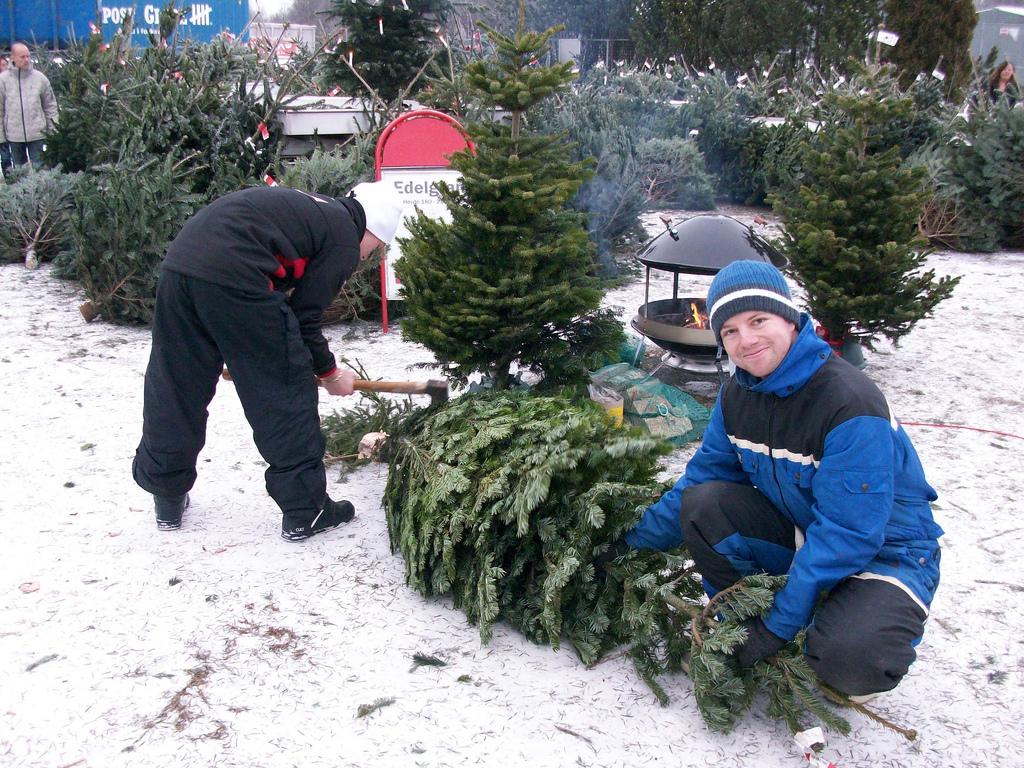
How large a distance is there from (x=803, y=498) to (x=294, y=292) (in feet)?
7.45

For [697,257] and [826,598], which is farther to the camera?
[697,257]

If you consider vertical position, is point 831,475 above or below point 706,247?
below

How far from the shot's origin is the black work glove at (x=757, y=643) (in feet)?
8.35

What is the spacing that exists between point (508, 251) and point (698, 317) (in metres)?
1.83

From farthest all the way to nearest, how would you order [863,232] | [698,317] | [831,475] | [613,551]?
[698,317] < [863,232] < [613,551] < [831,475]

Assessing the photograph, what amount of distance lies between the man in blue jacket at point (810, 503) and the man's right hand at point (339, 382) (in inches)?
71.1

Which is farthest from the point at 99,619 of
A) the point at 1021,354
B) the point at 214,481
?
the point at 1021,354

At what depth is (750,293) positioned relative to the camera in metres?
2.55

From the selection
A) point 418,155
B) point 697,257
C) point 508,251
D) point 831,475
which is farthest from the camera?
point 418,155

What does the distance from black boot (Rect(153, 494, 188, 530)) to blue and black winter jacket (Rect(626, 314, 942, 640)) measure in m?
2.46

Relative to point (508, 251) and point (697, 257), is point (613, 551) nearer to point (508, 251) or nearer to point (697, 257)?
point (508, 251)

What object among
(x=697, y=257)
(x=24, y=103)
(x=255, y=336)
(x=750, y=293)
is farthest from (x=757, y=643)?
(x=24, y=103)

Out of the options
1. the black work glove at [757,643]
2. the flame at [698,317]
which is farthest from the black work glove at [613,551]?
the flame at [698,317]

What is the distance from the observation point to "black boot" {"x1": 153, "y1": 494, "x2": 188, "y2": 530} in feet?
12.4
